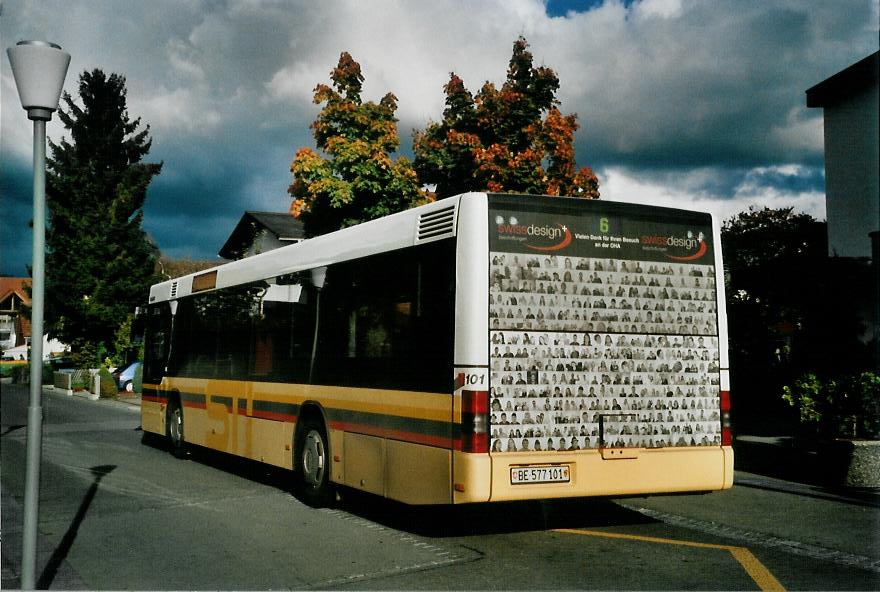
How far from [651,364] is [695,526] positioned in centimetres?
179

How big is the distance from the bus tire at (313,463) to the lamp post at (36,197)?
4339 mm

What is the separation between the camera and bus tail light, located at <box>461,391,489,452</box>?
7320mm

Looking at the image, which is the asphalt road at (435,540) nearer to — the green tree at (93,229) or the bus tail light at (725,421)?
the bus tail light at (725,421)

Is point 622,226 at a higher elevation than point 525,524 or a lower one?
higher

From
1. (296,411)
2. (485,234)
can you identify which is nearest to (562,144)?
(296,411)

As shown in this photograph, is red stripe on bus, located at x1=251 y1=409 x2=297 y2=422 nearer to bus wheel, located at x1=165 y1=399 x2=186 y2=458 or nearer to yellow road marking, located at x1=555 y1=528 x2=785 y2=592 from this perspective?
yellow road marking, located at x1=555 y1=528 x2=785 y2=592

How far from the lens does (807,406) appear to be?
11523mm

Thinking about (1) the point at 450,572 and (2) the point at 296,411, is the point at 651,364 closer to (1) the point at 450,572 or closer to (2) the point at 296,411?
(1) the point at 450,572

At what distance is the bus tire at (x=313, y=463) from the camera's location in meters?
9.87

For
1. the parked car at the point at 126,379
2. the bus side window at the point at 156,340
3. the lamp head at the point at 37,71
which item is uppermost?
the lamp head at the point at 37,71

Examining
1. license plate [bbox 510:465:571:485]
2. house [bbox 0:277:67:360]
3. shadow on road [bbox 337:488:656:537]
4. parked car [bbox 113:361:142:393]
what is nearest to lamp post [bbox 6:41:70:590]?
license plate [bbox 510:465:571:485]

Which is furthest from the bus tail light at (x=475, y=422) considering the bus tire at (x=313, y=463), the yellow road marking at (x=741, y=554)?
the bus tire at (x=313, y=463)

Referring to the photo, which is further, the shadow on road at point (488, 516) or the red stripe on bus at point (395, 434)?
the shadow on road at point (488, 516)

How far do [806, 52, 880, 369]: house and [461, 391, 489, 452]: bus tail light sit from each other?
23.5 m
